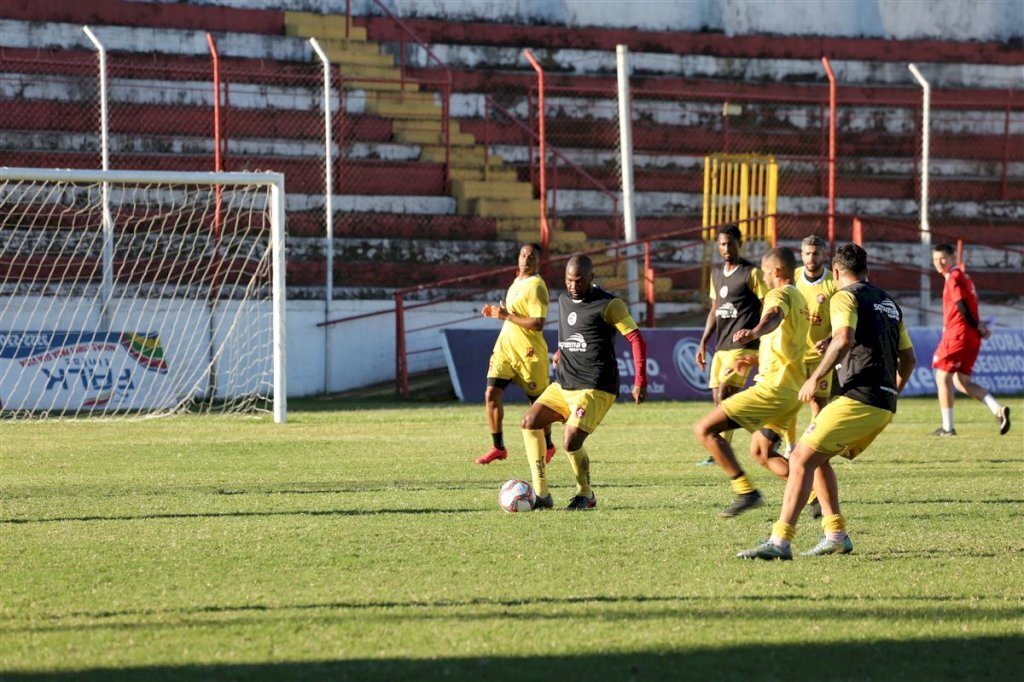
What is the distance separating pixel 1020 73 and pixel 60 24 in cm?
1912

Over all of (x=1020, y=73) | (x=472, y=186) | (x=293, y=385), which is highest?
(x=1020, y=73)

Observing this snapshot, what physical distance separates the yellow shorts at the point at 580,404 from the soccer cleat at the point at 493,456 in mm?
2833

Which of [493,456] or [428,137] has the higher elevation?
[428,137]

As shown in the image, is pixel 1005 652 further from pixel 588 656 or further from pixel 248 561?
pixel 248 561

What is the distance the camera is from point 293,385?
69.9 ft

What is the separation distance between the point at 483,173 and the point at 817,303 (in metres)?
14.2

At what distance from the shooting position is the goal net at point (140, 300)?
1842 cm

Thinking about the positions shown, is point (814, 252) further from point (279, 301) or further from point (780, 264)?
point (279, 301)

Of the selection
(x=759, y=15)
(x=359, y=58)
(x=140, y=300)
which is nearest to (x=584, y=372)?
(x=140, y=300)

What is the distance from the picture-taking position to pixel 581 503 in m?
9.63

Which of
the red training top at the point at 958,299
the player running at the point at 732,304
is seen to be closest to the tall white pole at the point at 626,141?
the red training top at the point at 958,299

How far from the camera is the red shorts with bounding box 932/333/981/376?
15750mm

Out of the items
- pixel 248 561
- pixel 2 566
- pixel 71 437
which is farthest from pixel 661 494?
pixel 71 437

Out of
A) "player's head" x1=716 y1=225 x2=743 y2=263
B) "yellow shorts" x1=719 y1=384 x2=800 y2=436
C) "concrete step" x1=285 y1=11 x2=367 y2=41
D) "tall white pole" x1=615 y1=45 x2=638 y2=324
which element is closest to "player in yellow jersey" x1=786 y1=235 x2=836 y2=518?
"player's head" x1=716 y1=225 x2=743 y2=263
